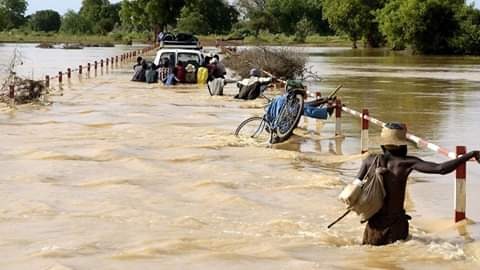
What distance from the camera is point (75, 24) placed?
163875 millimetres

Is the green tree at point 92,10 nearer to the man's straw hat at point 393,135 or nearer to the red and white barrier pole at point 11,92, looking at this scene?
the red and white barrier pole at point 11,92

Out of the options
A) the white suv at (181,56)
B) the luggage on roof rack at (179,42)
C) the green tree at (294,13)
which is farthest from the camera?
the green tree at (294,13)

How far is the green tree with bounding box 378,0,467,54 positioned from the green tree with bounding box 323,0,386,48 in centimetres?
1322

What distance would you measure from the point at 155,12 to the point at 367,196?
105 m

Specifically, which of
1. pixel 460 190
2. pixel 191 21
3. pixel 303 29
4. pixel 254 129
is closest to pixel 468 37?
pixel 191 21

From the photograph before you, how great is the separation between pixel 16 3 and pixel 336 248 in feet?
582

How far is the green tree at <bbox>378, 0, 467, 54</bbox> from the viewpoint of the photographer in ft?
287

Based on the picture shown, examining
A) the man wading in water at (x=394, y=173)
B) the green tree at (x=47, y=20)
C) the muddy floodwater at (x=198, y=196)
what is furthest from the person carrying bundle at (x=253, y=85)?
the green tree at (x=47, y=20)

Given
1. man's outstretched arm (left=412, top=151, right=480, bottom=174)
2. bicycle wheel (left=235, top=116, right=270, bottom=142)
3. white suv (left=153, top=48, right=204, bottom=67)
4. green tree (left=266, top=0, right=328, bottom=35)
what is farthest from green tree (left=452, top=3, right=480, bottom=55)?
man's outstretched arm (left=412, top=151, right=480, bottom=174)

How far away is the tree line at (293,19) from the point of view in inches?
3457

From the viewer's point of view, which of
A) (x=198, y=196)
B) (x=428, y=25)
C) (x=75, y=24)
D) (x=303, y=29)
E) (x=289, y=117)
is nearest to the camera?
(x=198, y=196)

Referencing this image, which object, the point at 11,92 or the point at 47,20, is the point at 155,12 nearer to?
the point at 11,92

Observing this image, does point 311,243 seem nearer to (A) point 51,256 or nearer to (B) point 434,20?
(A) point 51,256

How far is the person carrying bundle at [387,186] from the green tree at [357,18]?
318ft
